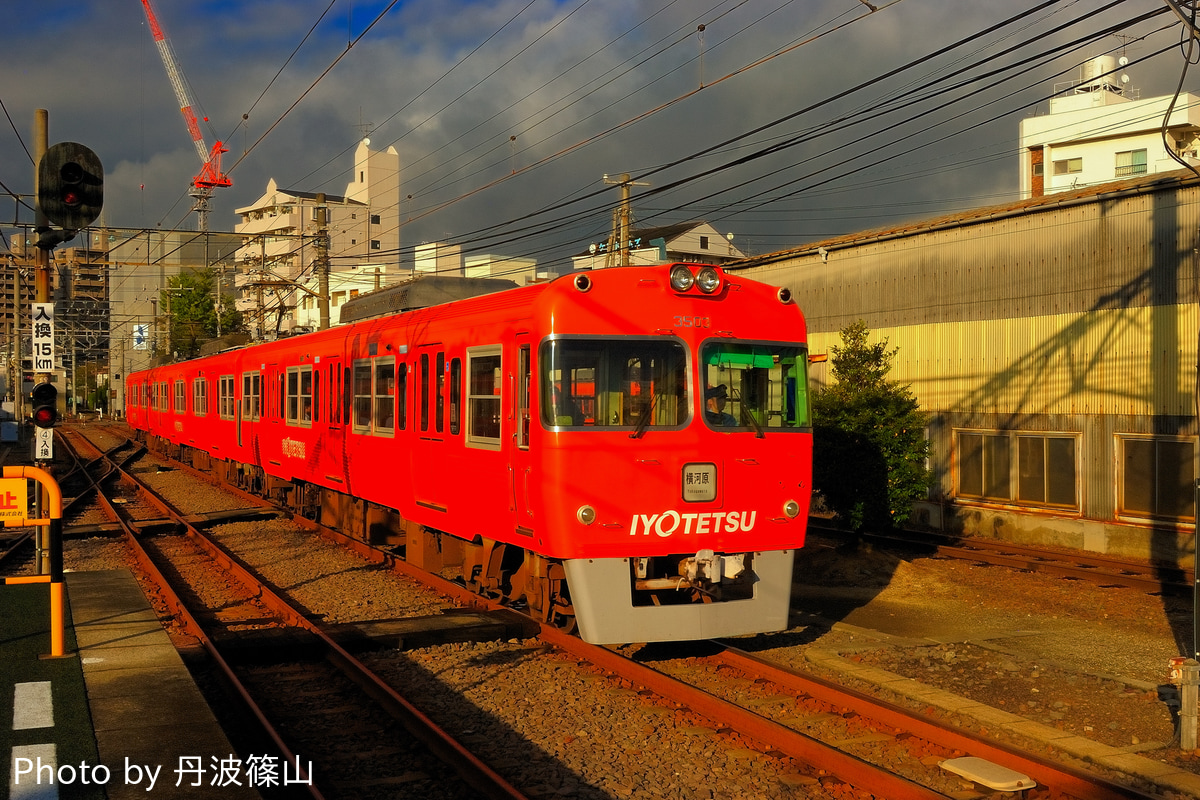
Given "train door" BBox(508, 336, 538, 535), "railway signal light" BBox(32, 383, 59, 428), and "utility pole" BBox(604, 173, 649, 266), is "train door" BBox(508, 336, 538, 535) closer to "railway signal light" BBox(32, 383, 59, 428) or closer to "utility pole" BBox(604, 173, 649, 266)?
"railway signal light" BBox(32, 383, 59, 428)

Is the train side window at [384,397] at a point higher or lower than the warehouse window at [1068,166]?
lower

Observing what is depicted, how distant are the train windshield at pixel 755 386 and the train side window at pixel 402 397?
4.41 meters

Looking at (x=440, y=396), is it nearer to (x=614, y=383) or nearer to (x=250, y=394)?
(x=614, y=383)

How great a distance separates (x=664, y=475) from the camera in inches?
324

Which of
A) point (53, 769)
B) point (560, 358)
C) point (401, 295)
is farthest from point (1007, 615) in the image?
point (53, 769)

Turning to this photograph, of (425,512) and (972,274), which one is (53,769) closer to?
(425,512)

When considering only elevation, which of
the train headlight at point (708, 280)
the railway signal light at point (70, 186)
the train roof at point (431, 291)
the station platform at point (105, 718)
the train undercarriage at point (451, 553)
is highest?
the railway signal light at point (70, 186)

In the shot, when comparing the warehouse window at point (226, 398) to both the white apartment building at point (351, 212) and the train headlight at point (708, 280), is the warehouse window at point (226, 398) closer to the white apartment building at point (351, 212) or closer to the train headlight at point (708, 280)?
the train headlight at point (708, 280)

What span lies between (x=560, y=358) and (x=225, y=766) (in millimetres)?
3735

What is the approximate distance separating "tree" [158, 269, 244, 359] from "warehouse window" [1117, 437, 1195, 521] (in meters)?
45.9

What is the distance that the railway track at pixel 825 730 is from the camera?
5836 mm

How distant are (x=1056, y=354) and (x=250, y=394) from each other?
1466 centimetres

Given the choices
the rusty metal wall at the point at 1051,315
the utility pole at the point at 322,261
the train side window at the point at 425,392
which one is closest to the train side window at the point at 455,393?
the train side window at the point at 425,392

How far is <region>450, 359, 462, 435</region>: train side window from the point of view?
10141 millimetres
